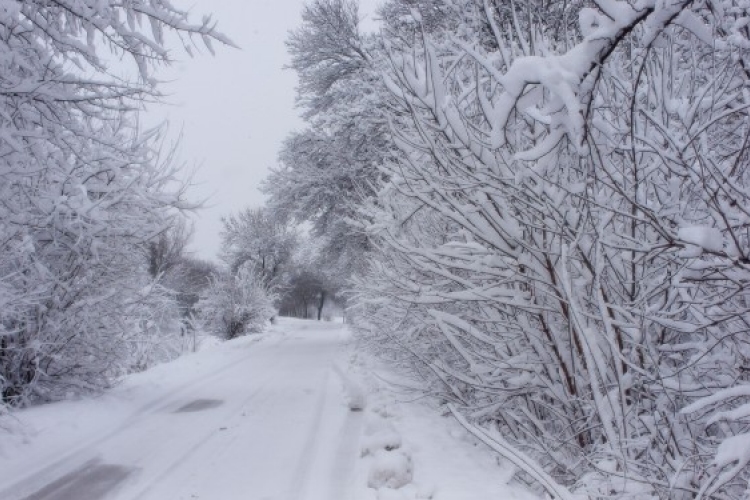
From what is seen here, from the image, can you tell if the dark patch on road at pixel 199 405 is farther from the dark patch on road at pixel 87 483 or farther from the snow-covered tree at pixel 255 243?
the snow-covered tree at pixel 255 243

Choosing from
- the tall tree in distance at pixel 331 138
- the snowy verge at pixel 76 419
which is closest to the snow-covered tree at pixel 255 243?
the tall tree in distance at pixel 331 138

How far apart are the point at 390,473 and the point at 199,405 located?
4.32 m

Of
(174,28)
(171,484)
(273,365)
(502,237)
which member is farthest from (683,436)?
(273,365)

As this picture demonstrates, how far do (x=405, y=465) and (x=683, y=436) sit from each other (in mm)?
1932

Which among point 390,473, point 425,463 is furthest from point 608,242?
point 425,463

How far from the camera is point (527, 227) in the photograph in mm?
3025

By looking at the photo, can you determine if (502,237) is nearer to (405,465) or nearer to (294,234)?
(405,465)

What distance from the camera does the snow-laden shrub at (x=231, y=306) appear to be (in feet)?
69.3

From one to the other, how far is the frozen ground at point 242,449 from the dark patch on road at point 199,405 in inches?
0.6

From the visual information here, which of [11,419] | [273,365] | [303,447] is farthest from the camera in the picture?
[273,365]

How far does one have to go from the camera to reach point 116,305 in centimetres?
748

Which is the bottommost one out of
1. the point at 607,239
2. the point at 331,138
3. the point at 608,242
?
the point at 608,242

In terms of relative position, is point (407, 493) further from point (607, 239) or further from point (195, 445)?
point (195, 445)

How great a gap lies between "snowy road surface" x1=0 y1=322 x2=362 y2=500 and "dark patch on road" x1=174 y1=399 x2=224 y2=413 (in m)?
0.02
